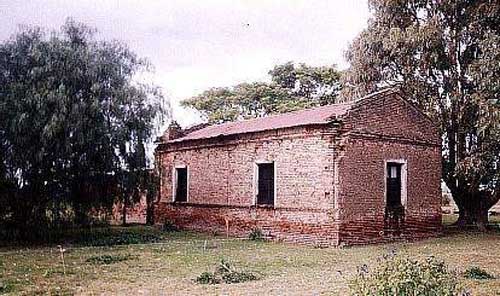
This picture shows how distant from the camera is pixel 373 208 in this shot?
1862 cm

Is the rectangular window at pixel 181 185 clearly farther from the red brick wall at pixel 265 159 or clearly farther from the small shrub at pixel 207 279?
the small shrub at pixel 207 279

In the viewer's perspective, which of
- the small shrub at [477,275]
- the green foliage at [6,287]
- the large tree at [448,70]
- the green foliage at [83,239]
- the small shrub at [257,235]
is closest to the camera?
the green foliage at [6,287]

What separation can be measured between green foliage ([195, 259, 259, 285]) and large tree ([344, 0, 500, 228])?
13000 mm

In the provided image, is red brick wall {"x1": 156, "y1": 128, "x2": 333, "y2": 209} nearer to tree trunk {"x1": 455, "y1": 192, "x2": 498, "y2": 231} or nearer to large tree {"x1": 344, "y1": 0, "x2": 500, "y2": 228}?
large tree {"x1": 344, "y1": 0, "x2": 500, "y2": 228}

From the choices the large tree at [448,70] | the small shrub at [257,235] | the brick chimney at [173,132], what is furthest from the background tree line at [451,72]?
the small shrub at [257,235]

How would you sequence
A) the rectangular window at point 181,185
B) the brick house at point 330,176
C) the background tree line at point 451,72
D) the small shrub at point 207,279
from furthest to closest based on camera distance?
the rectangular window at point 181,185 → the background tree line at point 451,72 → the brick house at point 330,176 → the small shrub at point 207,279

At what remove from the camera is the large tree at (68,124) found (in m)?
16.1

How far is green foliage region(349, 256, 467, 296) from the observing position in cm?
579

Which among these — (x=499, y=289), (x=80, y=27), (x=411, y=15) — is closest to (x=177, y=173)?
(x=80, y=27)

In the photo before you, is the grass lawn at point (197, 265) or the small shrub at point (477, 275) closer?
the grass lawn at point (197, 265)

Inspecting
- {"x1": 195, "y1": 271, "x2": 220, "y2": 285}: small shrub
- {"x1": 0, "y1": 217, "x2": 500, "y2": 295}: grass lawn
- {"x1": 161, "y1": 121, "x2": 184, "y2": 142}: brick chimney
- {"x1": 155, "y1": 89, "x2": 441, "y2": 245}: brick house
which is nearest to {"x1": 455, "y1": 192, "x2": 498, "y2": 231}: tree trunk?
{"x1": 155, "y1": 89, "x2": 441, "y2": 245}: brick house

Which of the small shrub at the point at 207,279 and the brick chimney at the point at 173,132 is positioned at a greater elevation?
the brick chimney at the point at 173,132

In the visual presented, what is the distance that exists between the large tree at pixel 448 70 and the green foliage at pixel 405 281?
1582cm

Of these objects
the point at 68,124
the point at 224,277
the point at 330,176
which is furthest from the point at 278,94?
the point at 224,277
